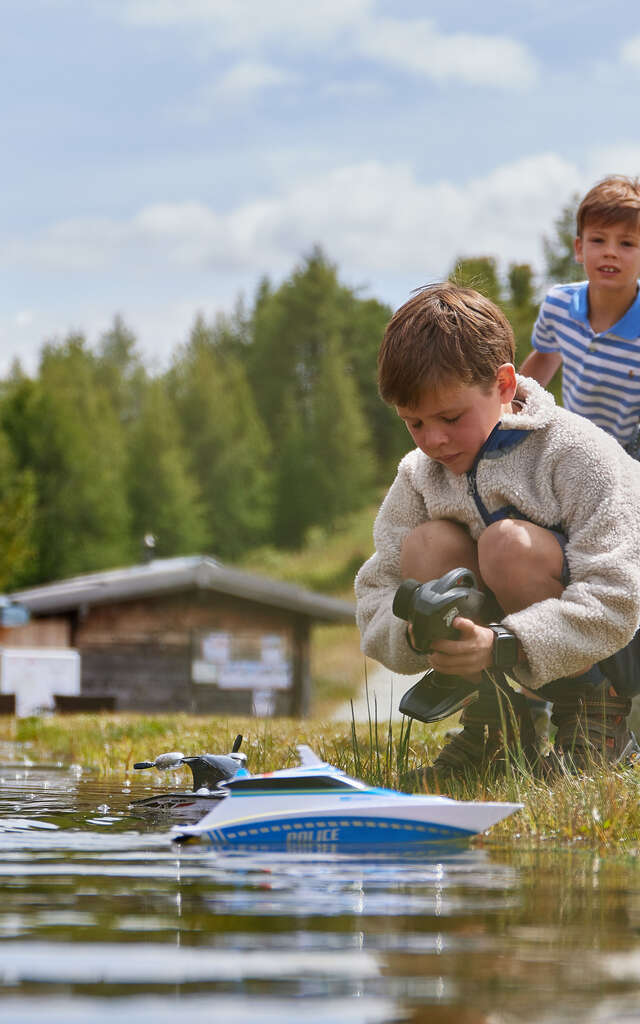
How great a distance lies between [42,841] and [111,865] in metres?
0.53

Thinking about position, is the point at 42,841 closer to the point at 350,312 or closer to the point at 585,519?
the point at 585,519

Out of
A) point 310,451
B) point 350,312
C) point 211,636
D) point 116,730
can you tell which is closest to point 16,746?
point 116,730

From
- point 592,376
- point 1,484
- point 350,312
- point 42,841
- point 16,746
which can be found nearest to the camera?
point 42,841

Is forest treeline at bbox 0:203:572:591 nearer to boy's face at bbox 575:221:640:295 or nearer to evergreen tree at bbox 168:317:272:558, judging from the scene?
evergreen tree at bbox 168:317:272:558

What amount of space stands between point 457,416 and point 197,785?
1.32 metres

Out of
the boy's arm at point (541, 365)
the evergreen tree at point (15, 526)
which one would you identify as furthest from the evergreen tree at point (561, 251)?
the boy's arm at point (541, 365)

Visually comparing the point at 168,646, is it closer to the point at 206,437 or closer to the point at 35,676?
the point at 35,676

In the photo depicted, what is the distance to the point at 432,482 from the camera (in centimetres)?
449

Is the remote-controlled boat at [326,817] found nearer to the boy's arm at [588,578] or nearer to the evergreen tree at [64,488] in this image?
the boy's arm at [588,578]

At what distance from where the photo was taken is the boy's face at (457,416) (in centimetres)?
404

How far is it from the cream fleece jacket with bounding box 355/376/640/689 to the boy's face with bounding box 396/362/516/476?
0.21 feet

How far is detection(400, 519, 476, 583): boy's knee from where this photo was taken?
4.32 m

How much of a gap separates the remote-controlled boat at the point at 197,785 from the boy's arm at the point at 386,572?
21.6 inches

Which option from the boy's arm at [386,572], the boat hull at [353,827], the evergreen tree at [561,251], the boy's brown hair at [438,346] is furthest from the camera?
the evergreen tree at [561,251]
